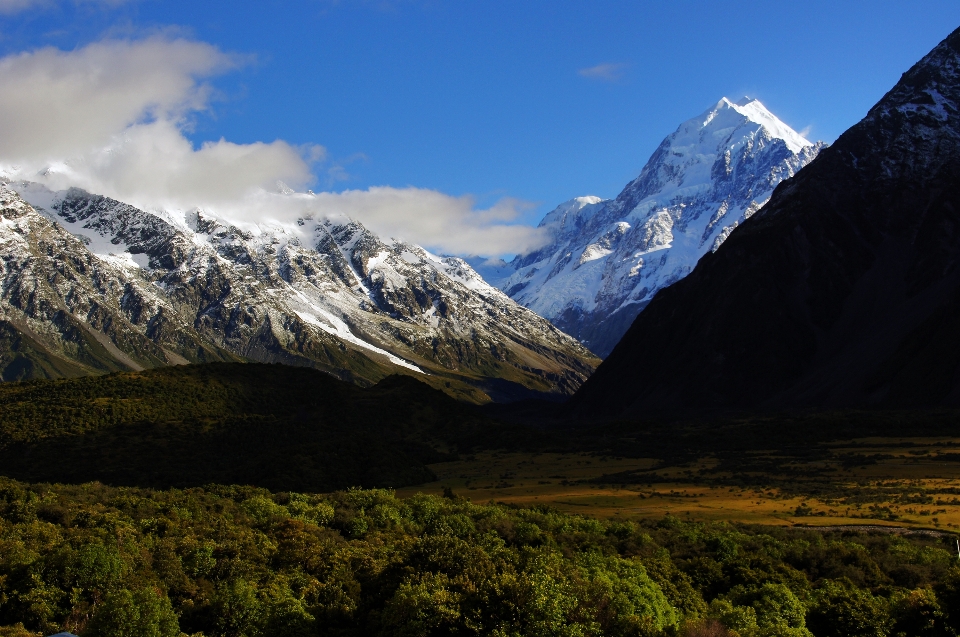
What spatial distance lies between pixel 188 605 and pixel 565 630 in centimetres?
2598

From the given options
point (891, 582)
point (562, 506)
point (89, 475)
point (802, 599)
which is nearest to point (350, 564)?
point (802, 599)

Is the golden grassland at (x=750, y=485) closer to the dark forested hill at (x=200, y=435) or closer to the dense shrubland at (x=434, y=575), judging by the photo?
the dark forested hill at (x=200, y=435)

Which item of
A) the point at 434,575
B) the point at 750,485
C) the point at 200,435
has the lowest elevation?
the point at 750,485

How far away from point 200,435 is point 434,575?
371ft

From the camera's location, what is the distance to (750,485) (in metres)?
127

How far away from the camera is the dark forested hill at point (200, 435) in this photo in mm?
135125

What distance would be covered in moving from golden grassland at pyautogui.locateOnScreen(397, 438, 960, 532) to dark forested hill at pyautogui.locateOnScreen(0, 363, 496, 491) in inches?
552

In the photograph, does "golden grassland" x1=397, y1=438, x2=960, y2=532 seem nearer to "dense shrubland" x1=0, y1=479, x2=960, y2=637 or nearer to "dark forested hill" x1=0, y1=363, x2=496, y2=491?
"dark forested hill" x1=0, y1=363, x2=496, y2=491

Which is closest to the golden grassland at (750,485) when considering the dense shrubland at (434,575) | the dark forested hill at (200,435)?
the dark forested hill at (200,435)

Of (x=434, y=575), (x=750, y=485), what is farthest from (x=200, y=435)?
(x=434, y=575)

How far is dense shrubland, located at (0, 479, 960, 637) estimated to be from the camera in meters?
46.7

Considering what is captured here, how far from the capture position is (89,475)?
13288 centimetres

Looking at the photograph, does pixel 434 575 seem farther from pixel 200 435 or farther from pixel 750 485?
pixel 200 435

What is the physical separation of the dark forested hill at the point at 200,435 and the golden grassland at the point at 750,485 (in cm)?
1402
